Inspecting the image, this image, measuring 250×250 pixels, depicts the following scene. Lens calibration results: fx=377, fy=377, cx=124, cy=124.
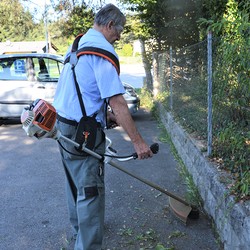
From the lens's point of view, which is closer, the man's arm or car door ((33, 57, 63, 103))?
the man's arm

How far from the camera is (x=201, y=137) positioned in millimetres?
5180

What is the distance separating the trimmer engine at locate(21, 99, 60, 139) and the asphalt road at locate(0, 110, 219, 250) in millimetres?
1277

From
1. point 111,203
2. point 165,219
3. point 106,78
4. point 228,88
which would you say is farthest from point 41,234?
point 228,88

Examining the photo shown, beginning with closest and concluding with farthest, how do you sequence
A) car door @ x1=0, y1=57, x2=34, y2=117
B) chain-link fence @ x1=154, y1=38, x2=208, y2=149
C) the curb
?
1. the curb
2. chain-link fence @ x1=154, y1=38, x2=208, y2=149
3. car door @ x1=0, y1=57, x2=34, y2=117

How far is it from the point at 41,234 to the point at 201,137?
2543 mm

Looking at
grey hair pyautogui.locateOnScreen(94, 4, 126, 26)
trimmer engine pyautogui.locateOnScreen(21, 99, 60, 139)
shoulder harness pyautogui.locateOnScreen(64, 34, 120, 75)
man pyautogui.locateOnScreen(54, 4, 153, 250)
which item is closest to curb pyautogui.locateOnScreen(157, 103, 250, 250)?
man pyautogui.locateOnScreen(54, 4, 153, 250)

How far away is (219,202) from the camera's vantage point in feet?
11.2

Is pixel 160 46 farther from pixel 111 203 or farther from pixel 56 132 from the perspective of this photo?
pixel 56 132

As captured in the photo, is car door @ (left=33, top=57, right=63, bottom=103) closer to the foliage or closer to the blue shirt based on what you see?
the foliage

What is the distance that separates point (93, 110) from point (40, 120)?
1.33ft

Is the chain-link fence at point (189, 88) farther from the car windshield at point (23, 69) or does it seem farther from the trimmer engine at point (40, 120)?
the car windshield at point (23, 69)

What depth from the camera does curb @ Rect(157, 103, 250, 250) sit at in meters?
2.81

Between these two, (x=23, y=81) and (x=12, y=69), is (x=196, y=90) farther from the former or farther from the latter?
(x=12, y=69)

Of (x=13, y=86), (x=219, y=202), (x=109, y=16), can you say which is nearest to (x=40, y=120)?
(x=109, y=16)
